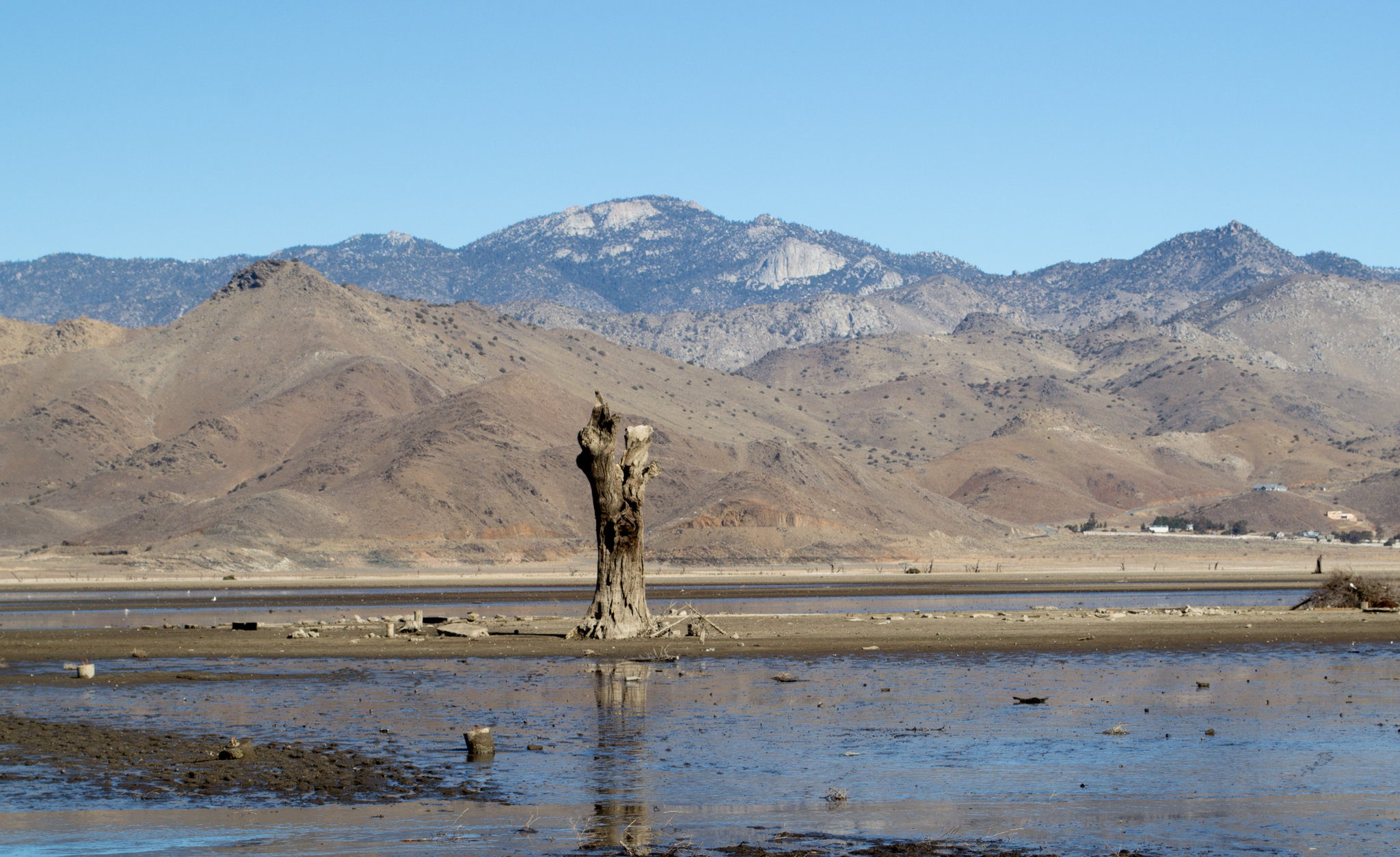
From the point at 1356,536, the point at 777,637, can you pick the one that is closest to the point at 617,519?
the point at 777,637

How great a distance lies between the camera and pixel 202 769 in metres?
20.2

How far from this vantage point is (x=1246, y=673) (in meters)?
31.7

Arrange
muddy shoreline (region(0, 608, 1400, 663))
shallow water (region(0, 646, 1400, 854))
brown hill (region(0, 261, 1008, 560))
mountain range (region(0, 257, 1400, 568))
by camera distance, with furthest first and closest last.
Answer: brown hill (region(0, 261, 1008, 560)) < mountain range (region(0, 257, 1400, 568)) < muddy shoreline (region(0, 608, 1400, 663)) < shallow water (region(0, 646, 1400, 854))

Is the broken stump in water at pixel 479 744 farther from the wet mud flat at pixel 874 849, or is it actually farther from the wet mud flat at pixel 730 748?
the wet mud flat at pixel 874 849

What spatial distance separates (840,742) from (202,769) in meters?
9.49

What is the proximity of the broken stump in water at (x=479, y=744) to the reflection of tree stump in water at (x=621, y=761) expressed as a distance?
160cm

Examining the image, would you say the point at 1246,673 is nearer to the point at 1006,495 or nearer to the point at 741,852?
the point at 741,852

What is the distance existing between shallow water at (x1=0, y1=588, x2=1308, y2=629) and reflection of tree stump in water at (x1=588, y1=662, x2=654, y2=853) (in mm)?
26123

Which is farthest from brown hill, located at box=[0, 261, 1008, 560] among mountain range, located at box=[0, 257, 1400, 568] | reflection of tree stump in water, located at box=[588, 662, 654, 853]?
reflection of tree stump in water, located at box=[588, 662, 654, 853]

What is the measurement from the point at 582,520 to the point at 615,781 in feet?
378

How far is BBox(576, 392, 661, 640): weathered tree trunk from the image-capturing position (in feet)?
133

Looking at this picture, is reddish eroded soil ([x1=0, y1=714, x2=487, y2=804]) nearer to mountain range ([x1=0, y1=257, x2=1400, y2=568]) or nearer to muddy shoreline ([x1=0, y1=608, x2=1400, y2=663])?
muddy shoreline ([x1=0, y1=608, x2=1400, y2=663])

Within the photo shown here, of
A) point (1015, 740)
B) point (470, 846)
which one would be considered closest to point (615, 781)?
point (470, 846)

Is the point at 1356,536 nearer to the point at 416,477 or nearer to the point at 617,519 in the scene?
the point at 416,477
